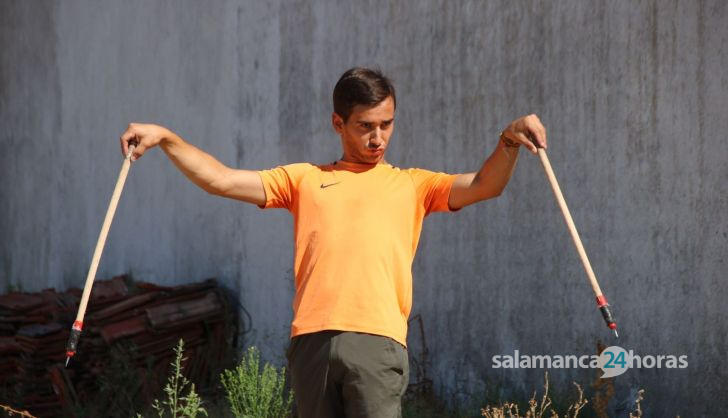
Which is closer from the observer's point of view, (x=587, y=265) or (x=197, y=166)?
(x=587, y=265)

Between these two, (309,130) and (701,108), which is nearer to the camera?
(701,108)

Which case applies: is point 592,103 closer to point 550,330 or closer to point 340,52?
point 550,330

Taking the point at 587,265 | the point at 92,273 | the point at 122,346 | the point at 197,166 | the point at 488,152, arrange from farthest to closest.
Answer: the point at 122,346
the point at 488,152
the point at 197,166
the point at 92,273
the point at 587,265

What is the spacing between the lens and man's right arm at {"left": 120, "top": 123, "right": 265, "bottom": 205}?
12.3ft

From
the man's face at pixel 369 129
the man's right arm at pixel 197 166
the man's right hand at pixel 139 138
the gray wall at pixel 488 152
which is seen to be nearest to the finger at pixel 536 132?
the man's face at pixel 369 129

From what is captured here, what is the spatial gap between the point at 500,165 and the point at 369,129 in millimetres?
494

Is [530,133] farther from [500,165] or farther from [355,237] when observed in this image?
[355,237]

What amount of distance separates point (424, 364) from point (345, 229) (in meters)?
3.42

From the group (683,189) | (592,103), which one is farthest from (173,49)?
(683,189)

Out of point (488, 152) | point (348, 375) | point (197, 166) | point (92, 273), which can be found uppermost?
point (488, 152)

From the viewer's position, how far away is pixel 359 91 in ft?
12.8

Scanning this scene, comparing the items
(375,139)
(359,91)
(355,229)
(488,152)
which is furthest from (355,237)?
(488,152)

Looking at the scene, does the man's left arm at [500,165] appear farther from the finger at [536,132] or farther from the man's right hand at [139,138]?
the man's right hand at [139,138]

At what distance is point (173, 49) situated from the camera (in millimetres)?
10023
